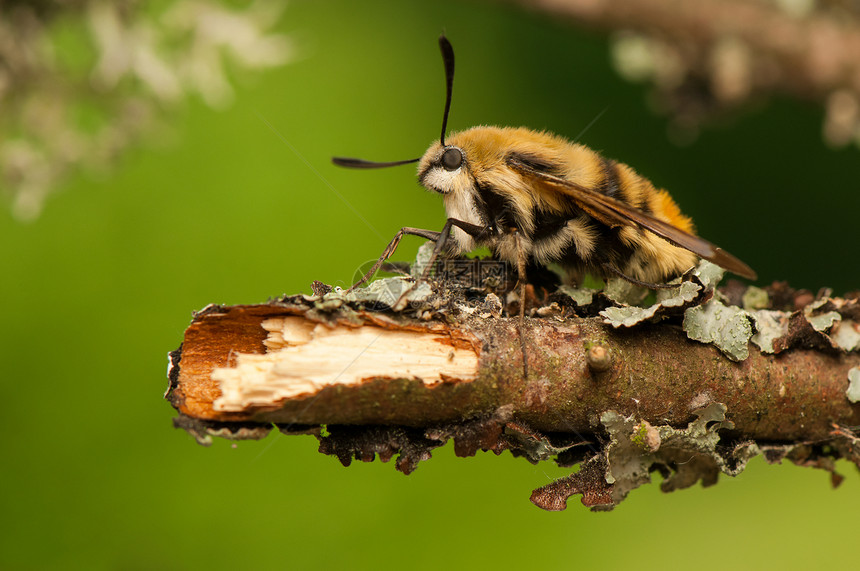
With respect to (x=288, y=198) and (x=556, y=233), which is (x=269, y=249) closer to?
(x=288, y=198)

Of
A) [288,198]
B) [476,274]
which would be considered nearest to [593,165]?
[476,274]

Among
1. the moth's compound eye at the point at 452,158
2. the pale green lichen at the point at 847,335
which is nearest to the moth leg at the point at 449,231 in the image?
the moth's compound eye at the point at 452,158

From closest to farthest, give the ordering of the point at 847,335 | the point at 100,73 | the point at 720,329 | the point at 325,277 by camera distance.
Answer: the point at 720,329
the point at 847,335
the point at 100,73
the point at 325,277

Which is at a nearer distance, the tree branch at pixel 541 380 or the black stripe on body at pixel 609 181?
the tree branch at pixel 541 380

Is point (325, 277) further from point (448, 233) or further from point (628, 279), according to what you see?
point (628, 279)

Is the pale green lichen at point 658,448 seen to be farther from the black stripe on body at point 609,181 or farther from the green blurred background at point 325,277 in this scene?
the green blurred background at point 325,277

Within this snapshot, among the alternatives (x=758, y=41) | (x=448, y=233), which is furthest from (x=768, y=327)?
(x=758, y=41)

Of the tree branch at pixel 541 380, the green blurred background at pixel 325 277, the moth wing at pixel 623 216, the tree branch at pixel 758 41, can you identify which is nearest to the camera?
the tree branch at pixel 541 380

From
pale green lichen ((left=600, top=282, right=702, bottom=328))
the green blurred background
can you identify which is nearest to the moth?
pale green lichen ((left=600, top=282, right=702, bottom=328))
